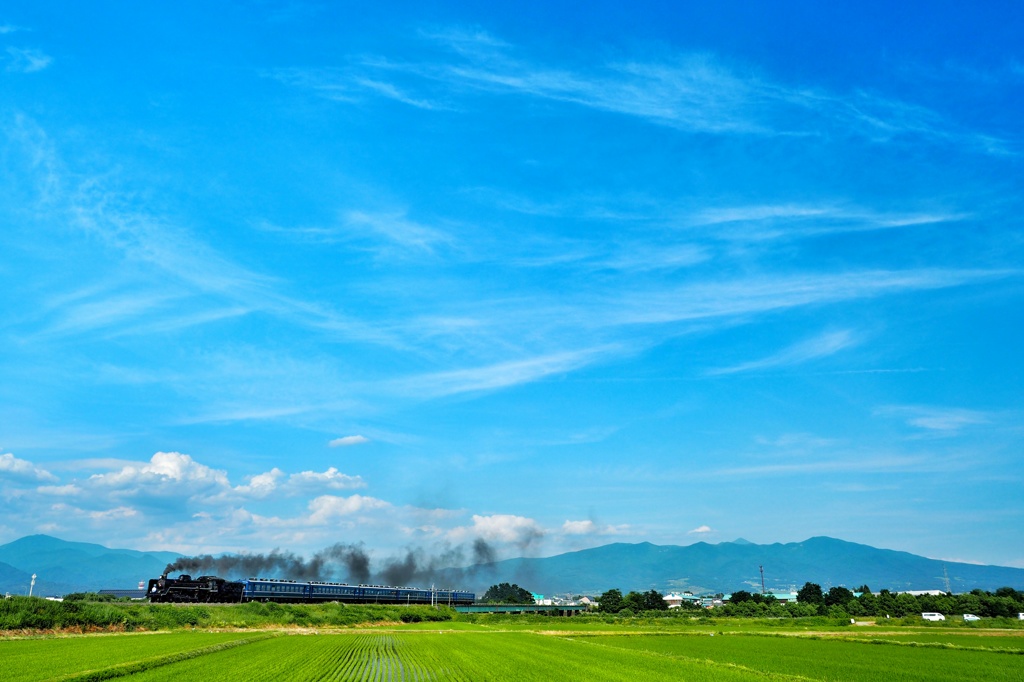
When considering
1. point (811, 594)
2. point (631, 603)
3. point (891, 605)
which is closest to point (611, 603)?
point (631, 603)

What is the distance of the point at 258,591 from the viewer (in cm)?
9800

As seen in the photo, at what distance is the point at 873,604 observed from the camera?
127938mm

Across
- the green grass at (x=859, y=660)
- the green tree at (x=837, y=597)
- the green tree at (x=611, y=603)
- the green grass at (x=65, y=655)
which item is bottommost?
the green tree at (x=611, y=603)

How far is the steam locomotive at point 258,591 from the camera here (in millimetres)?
94562

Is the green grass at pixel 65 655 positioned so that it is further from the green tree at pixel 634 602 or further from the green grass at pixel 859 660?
the green tree at pixel 634 602

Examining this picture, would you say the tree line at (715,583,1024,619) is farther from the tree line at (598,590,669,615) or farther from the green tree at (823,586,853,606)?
the tree line at (598,590,669,615)

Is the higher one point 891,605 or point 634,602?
point 891,605

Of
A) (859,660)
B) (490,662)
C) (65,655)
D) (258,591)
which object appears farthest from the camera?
(258,591)

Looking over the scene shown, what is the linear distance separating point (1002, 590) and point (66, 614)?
154 metres

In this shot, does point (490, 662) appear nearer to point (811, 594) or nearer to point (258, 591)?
point (258, 591)

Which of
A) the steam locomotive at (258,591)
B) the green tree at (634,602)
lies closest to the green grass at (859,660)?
the steam locomotive at (258,591)

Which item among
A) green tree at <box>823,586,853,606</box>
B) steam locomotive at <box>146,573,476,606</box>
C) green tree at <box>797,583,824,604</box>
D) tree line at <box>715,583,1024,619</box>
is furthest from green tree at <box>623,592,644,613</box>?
steam locomotive at <box>146,573,476,606</box>

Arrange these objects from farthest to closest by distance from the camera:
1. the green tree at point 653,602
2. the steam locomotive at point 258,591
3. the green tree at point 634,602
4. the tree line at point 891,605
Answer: the green tree at point 653,602
the green tree at point 634,602
the tree line at point 891,605
the steam locomotive at point 258,591

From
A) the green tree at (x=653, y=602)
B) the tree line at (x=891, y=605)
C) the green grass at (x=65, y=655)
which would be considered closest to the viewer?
the green grass at (x=65, y=655)
